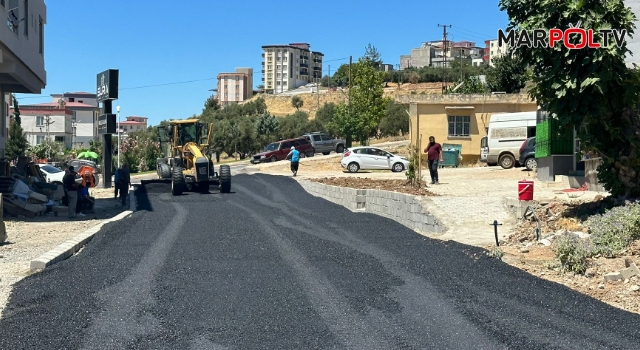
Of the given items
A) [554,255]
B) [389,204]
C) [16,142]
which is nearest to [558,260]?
[554,255]

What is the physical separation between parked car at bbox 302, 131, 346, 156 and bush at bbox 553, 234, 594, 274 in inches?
1711

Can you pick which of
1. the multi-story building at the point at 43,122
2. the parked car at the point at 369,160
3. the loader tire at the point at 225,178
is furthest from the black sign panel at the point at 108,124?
the multi-story building at the point at 43,122

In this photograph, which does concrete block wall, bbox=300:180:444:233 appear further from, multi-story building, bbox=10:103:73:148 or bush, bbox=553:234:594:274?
multi-story building, bbox=10:103:73:148

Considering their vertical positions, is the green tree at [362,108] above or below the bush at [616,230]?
above

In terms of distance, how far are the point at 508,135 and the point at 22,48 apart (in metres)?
20.4

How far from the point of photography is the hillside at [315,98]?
107m

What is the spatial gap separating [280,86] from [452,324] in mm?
190170

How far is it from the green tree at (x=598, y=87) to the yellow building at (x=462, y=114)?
87.9ft

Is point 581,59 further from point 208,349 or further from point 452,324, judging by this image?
point 208,349

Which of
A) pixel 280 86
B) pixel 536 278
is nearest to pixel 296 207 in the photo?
pixel 536 278

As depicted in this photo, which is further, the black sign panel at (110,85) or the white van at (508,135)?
the black sign panel at (110,85)

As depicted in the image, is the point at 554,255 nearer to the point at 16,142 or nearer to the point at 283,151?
the point at 283,151

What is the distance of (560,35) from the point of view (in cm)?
1405

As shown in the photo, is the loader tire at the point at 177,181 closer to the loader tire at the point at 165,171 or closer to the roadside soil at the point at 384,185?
the loader tire at the point at 165,171
